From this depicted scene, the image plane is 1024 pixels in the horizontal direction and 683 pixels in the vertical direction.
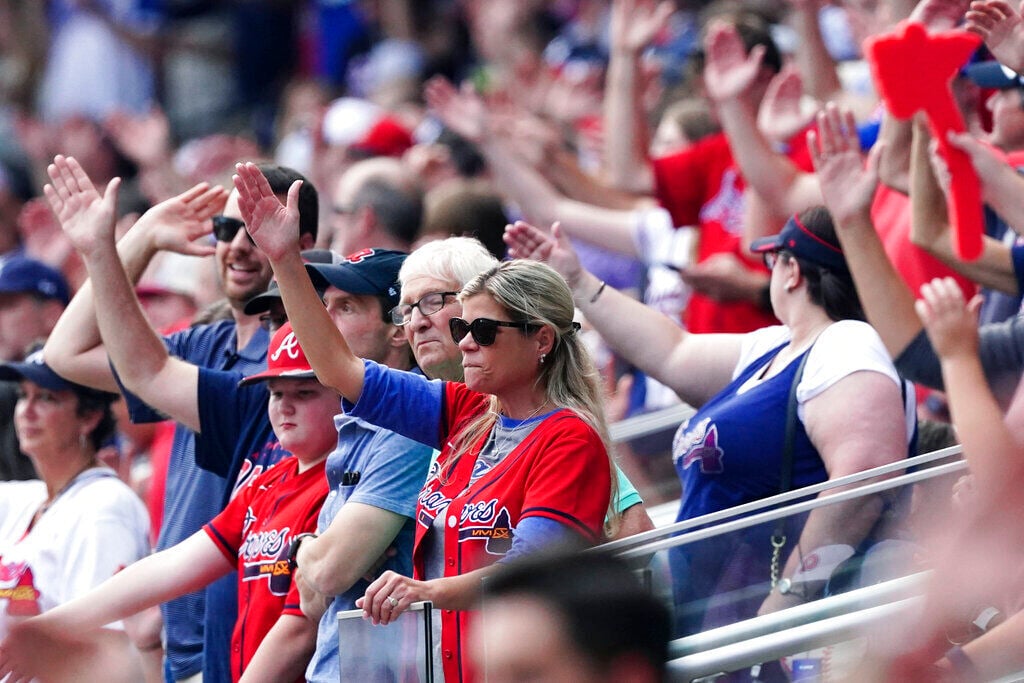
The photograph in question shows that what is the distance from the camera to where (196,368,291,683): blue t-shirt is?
4145 millimetres

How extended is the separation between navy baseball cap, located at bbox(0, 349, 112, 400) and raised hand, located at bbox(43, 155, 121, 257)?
70cm

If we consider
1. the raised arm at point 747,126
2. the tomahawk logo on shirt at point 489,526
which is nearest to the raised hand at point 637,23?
the raised arm at point 747,126

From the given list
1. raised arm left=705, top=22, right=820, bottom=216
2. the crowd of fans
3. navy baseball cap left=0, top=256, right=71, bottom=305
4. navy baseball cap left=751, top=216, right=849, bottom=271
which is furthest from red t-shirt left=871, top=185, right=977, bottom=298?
navy baseball cap left=0, top=256, right=71, bottom=305

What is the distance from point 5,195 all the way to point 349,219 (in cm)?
502

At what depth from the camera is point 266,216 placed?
3.51m

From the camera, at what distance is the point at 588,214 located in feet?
20.3

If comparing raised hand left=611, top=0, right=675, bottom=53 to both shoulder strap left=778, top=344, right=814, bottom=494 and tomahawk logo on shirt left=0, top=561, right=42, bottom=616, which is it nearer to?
shoulder strap left=778, top=344, right=814, bottom=494

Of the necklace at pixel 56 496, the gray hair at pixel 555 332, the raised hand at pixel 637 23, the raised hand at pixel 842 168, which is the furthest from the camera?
the raised hand at pixel 637 23

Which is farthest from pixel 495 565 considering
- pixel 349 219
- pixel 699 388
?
pixel 349 219

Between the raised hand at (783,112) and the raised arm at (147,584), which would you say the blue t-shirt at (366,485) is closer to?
the raised arm at (147,584)

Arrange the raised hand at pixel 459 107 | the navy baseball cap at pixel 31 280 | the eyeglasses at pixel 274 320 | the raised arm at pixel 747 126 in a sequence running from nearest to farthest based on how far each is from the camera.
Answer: the eyeglasses at pixel 274 320 → the raised arm at pixel 747 126 → the navy baseball cap at pixel 31 280 → the raised hand at pixel 459 107

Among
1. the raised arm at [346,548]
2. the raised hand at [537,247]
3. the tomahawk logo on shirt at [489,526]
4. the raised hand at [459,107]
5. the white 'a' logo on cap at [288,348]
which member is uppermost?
the raised hand at [459,107]

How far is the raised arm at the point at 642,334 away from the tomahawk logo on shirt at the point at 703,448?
37cm

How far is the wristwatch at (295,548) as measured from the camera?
3598 mm
